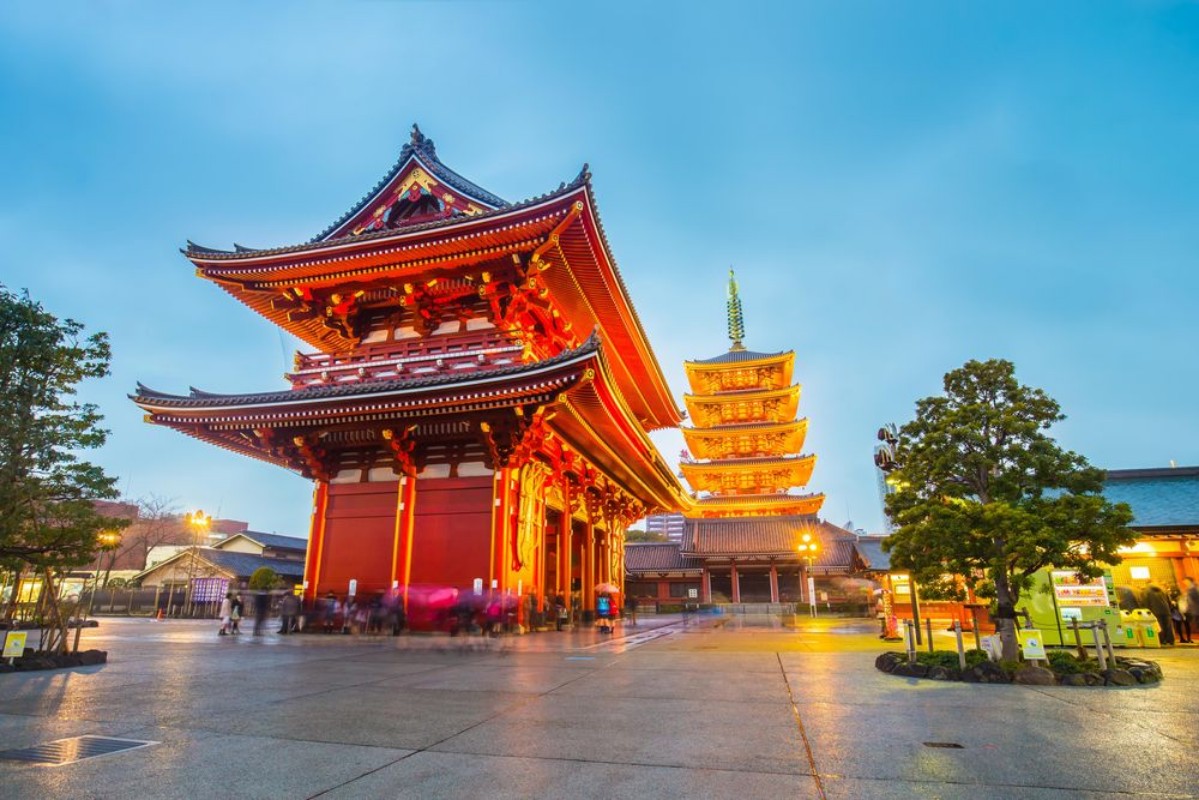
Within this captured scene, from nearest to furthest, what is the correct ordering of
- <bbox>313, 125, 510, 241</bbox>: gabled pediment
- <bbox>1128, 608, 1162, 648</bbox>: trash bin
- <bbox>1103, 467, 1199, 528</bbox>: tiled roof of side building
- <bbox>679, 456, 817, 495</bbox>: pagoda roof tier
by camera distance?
<bbox>1128, 608, 1162, 648</bbox>: trash bin < <bbox>1103, 467, 1199, 528</bbox>: tiled roof of side building < <bbox>313, 125, 510, 241</bbox>: gabled pediment < <bbox>679, 456, 817, 495</bbox>: pagoda roof tier

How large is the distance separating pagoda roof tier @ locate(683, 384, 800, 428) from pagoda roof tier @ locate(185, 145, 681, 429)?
29.8m

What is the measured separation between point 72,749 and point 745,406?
1943 inches

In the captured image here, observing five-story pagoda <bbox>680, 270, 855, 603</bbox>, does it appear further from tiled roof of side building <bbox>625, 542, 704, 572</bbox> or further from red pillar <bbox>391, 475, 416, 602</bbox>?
red pillar <bbox>391, 475, 416, 602</bbox>

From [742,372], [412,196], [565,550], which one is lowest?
[565,550]

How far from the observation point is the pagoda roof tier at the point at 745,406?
50000 millimetres

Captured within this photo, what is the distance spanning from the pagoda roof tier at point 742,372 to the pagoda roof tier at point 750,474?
6.67m

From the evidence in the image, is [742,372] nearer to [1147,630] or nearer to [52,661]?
[1147,630]

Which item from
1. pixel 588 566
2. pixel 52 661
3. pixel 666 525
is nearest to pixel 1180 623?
pixel 588 566

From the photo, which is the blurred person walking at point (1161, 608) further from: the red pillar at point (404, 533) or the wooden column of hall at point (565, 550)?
the red pillar at point (404, 533)

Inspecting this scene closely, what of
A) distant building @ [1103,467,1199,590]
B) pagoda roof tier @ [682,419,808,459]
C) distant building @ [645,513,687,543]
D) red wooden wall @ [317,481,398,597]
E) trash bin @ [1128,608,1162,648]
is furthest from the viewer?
distant building @ [645,513,687,543]

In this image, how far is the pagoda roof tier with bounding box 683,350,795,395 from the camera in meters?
50.9

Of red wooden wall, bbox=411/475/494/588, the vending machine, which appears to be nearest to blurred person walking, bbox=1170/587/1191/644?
the vending machine

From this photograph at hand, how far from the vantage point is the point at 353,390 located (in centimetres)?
1608

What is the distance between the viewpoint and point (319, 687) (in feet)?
25.8
